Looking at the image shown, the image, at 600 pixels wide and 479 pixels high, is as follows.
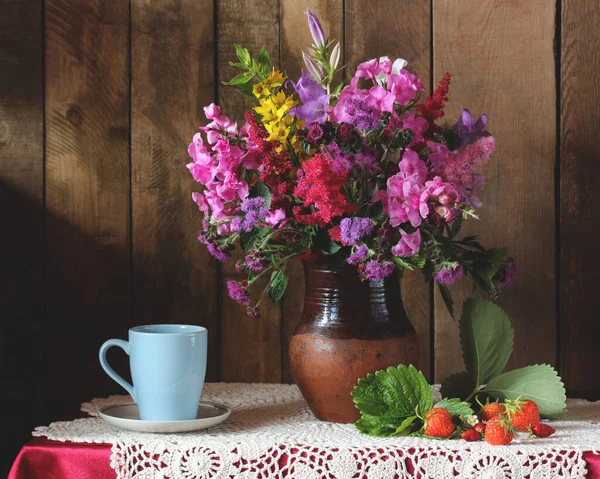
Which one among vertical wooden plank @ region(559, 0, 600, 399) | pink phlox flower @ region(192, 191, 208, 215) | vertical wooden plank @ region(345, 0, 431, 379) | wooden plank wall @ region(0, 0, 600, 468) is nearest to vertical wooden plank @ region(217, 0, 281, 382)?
wooden plank wall @ region(0, 0, 600, 468)

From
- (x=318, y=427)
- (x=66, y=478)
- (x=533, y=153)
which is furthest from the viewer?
(x=533, y=153)

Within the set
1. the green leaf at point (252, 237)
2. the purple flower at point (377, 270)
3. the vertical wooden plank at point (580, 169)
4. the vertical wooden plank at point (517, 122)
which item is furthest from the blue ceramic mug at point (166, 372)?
the vertical wooden plank at point (580, 169)

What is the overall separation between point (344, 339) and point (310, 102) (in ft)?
1.08

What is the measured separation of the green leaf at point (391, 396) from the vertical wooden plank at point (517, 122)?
0.44m

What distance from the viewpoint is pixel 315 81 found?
1.05 metres

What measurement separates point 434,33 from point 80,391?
2.98 ft

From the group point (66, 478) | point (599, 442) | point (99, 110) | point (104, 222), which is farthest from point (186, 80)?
point (599, 442)

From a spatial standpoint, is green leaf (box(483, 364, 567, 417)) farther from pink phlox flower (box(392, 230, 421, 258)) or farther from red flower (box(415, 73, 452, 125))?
red flower (box(415, 73, 452, 125))

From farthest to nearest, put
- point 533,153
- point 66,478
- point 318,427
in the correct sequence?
point 533,153 < point 318,427 < point 66,478

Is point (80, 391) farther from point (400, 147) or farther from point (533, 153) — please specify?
point (533, 153)

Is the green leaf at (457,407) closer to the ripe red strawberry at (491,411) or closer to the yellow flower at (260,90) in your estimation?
the ripe red strawberry at (491,411)

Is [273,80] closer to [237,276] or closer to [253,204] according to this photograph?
[253,204]

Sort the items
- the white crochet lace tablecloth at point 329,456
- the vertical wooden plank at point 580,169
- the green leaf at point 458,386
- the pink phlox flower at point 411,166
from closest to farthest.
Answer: the white crochet lace tablecloth at point 329,456 < the pink phlox flower at point 411,166 < the green leaf at point 458,386 < the vertical wooden plank at point 580,169

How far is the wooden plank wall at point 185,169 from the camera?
1.31 metres
